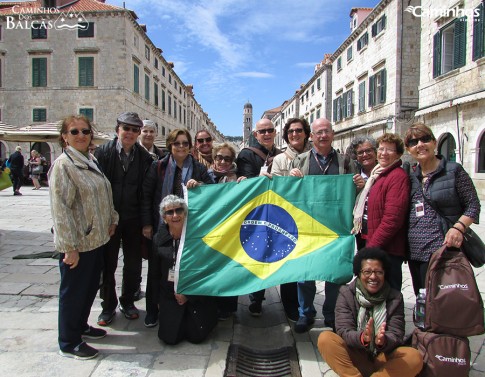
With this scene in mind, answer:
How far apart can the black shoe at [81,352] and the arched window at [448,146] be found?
15030 mm

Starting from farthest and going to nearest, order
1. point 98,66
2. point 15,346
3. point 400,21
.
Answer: point 98,66
point 400,21
point 15,346

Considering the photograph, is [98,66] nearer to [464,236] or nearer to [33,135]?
[33,135]

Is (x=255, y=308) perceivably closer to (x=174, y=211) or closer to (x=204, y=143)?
(x=174, y=211)

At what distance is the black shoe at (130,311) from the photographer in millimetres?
3754

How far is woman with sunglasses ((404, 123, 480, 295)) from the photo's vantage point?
2.67 meters

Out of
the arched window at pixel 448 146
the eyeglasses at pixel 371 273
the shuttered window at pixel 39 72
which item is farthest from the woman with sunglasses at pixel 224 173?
the shuttered window at pixel 39 72

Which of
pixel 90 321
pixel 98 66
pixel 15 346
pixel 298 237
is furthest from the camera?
pixel 98 66

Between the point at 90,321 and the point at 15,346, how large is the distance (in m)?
0.68

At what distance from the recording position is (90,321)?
143 inches

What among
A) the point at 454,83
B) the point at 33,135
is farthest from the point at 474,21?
the point at 33,135

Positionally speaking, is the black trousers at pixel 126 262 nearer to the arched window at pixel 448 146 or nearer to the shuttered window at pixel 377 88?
the arched window at pixel 448 146

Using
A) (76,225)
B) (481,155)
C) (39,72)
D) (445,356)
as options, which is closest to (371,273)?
(445,356)

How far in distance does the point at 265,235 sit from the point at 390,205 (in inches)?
44.6

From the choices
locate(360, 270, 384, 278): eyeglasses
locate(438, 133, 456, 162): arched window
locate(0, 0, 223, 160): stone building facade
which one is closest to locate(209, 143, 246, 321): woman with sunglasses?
locate(360, 270, 384, 278): eyeglasses
